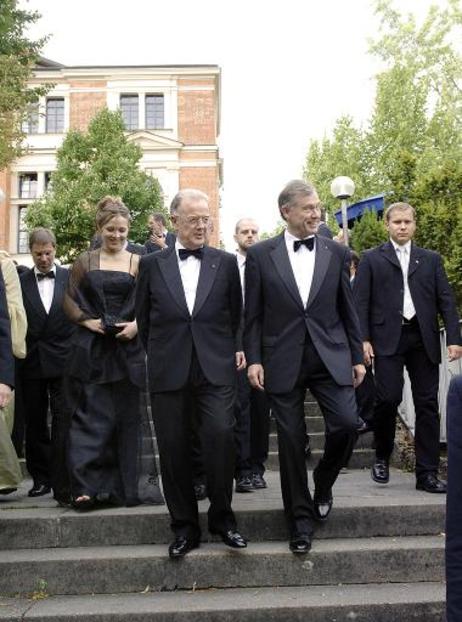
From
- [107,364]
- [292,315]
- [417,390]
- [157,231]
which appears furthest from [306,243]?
[157,231]

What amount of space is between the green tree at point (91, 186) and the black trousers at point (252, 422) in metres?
23.7

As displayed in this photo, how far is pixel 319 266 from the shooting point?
15.1ft

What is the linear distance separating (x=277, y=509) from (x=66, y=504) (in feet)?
5.26

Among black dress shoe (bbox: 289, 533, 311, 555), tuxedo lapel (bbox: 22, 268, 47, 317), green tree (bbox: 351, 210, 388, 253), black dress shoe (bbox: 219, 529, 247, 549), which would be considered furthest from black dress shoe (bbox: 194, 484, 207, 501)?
green tree (bbox: 351, 210, 388, 253)

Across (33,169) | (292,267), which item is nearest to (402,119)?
(33,169)

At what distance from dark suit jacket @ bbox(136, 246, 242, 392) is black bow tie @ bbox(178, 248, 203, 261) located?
0.13ft

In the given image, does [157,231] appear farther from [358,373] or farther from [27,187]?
[27,187]

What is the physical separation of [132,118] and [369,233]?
33389mm

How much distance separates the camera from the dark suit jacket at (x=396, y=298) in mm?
5480

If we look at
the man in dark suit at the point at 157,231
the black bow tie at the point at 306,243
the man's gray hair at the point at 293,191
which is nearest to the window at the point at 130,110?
the man in dark suit at the point at 157,231

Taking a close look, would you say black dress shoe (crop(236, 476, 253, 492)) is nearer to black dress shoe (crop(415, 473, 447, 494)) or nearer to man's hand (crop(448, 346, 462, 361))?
black dress shoe (crop(415, 473, 447, 494))

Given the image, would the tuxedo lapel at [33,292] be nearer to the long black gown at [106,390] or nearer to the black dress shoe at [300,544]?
the long black gown at [106,390]

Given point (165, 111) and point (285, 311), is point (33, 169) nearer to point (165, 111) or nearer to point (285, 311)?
point (165, 111)

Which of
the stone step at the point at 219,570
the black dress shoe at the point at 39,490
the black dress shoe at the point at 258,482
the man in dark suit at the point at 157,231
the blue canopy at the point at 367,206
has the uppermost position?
the blue canopy at the point at 367,206
